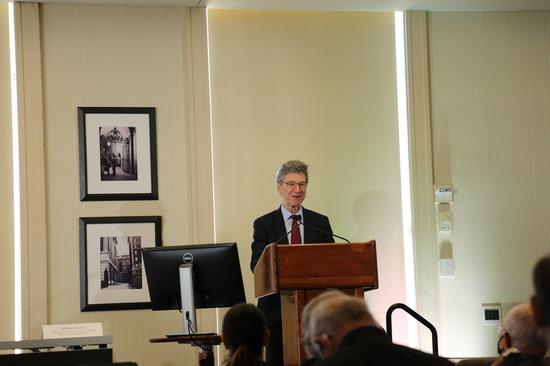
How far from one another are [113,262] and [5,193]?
953 mm

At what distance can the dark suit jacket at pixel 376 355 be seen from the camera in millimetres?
2674

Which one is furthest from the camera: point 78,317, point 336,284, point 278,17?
point 278,17

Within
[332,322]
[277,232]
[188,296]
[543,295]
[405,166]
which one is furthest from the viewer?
[405,166]

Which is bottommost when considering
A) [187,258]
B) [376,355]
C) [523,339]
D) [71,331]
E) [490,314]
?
A: [490,314]

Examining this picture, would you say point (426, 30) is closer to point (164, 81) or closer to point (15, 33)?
point (164, 81)

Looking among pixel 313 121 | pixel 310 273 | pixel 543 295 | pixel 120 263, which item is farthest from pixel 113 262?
pixel 543 295

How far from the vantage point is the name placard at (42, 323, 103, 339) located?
254 inches

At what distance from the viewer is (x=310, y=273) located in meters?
5.16

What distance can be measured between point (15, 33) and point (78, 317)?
218 centimetres

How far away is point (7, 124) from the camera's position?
732 cm

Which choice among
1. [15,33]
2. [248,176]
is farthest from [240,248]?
[15,33]

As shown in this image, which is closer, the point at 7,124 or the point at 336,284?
the point at 336,284

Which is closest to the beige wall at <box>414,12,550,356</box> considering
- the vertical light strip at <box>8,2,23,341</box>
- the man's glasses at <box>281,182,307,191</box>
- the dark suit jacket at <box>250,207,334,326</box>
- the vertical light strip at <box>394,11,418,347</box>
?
the vertical light strip at <box>394,11,418,347</box>

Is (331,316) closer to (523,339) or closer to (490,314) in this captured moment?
(523,339)
